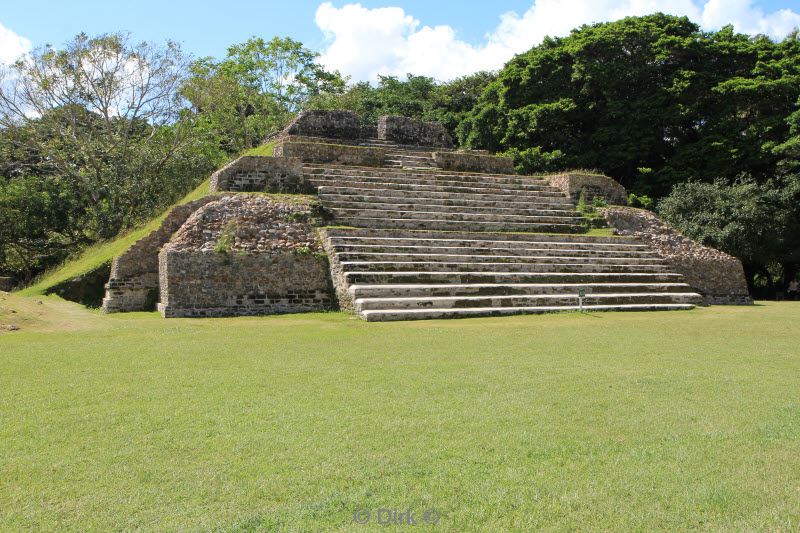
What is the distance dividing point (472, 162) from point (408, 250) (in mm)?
6931

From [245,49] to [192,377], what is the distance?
31.5 metres

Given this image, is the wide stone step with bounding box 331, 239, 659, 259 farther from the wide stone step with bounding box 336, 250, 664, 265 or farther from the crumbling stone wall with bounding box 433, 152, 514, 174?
the crumbling stone wall with bounding box 433, 152, 514, 174

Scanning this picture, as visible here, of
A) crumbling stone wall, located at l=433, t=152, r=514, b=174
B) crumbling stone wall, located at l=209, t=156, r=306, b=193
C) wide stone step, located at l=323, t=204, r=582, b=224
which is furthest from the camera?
crumbling stone wall, located at l=433, t=152, r=514, b=174

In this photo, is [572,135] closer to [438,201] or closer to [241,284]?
[438,201]

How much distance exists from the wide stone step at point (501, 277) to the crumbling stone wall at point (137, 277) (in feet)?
14.3

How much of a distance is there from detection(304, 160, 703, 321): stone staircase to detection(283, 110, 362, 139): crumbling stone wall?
3.89 metres

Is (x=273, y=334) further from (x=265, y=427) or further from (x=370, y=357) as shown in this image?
(x=265, y=427)

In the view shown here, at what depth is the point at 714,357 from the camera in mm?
6199

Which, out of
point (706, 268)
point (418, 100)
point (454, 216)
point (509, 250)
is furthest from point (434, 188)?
point (418, 100)

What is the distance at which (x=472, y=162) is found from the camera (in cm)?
1825

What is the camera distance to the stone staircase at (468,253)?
10867 mm

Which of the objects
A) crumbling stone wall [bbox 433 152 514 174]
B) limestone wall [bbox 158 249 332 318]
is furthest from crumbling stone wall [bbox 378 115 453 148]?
limestone wall [bbox 158 249 332 318]

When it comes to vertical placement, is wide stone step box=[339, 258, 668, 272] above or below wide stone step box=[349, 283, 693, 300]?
above

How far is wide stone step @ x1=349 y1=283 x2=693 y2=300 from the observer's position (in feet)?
35.1
